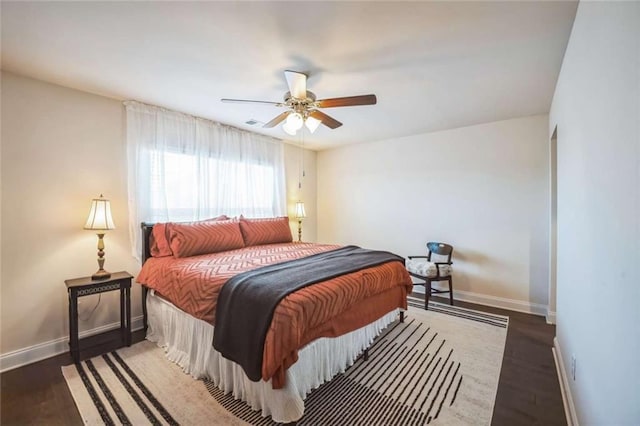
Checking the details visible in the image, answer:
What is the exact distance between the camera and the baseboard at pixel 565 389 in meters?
1.67

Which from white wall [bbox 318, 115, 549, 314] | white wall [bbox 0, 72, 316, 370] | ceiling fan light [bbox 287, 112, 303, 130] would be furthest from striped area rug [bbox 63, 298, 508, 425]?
ceiling fan light [bbox 287, 112, 303, 130]

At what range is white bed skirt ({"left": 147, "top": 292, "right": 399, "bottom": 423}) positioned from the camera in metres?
1.69

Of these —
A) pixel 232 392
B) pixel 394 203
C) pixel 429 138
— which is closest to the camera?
pixel 232 392

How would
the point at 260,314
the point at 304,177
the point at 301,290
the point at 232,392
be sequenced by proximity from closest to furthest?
the point at 260,314 < the point at 301,290 < the point at 232,392 < the point at 304,177

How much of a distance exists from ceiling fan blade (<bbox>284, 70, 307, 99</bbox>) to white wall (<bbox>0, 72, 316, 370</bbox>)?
209 cm

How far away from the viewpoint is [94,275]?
2.58 metres

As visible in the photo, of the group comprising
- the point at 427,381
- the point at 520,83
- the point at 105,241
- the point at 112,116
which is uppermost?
the point at 520,83

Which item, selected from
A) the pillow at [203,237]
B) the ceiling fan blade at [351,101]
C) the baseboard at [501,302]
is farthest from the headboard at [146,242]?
the baseboard at [501,302]

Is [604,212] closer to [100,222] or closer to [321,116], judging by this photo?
[321,116]

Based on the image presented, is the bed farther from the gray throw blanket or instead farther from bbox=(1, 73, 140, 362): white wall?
bbox=(1, 73, 140, 362): white wall

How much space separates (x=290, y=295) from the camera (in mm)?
1767

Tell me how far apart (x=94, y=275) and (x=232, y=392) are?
1744 mm

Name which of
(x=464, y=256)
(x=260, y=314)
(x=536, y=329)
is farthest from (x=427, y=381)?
(x=464, y=256)

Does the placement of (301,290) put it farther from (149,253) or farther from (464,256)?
(464,256)
